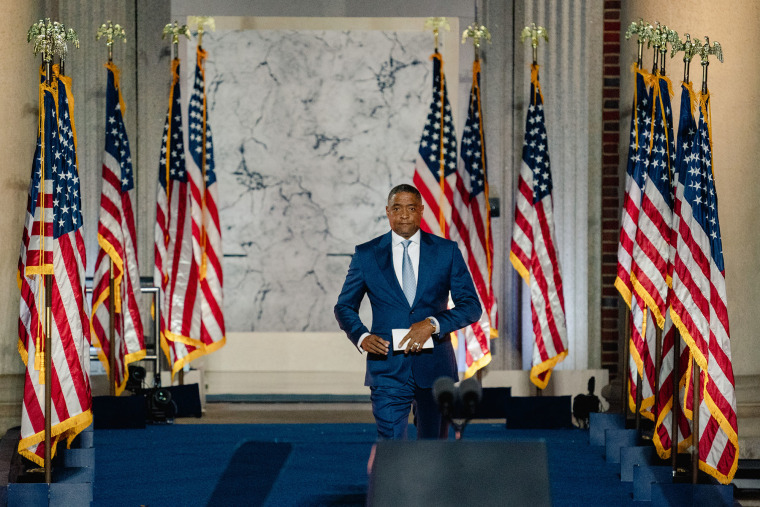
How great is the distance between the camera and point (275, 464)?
25.1ft

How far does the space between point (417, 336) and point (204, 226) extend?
17.4 ft

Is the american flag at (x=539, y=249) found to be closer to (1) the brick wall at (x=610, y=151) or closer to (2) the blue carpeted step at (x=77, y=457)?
(1) the brick wall at (x=610, y=151)

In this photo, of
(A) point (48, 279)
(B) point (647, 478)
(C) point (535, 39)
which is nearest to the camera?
(A) point (48, 279)

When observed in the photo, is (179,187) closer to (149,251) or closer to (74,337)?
(149,251)

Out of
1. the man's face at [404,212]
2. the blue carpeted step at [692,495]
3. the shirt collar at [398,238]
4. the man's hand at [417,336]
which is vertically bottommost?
the blue carpeted step at [692,495]

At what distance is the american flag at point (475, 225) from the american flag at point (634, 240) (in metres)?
1.79

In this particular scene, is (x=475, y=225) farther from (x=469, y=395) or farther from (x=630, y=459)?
(x=469, y=395)

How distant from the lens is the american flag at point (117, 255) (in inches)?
363

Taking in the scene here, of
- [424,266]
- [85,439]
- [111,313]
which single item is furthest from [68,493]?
[111,313]

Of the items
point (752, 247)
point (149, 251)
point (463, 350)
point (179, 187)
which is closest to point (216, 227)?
point (179, 187)

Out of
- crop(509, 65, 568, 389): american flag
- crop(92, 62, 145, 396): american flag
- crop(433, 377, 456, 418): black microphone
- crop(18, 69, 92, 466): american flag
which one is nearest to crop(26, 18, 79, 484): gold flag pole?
crop(18, 69, 92, 466): american flag

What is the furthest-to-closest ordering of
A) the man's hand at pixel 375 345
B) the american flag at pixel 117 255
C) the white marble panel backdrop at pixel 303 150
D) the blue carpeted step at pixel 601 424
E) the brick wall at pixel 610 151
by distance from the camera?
the white marble panel backdrop at pixel 303 150
the brick wall at pixel 610 151
the american flag at pixel 117 255
the blue carpeted step at pixel 601 424
the man's hand at pixel 375 345

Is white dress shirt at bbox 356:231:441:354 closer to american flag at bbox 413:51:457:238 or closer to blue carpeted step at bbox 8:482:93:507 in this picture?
blue carpeted step at bbox 8:482:93:507

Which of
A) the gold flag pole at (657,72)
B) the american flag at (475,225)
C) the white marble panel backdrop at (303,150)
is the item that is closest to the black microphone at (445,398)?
the gold flag pole at (657,72)
